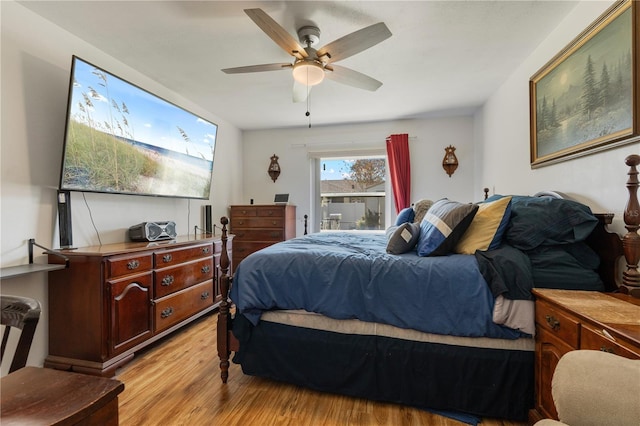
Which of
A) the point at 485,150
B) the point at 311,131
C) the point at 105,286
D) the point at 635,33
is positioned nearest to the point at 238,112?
the point at 311,131

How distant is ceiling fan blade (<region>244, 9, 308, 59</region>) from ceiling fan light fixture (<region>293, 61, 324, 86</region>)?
0.19 ft

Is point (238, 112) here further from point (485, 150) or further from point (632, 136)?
point (632, 136)

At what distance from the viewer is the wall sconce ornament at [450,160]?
411 centimetres

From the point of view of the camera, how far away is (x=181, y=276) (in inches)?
101

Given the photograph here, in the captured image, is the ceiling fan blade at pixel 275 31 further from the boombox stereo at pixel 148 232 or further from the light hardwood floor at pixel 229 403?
the light hardwood floor at pixel 229 403

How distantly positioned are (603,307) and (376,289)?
0.95m

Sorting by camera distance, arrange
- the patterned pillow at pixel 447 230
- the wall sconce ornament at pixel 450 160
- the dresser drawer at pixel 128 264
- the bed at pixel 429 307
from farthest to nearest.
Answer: the wall sconce ornament at pixel 450 160
the dresser drawer at pixel 128 264
the patterned pillow at pixel 447 230
the bed at pixel 429 307

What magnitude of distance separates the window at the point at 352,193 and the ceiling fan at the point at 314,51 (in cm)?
235

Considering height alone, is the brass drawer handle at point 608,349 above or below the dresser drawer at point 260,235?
below

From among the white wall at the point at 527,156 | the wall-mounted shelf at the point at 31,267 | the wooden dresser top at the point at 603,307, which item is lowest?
the wooden dresser top at the point at 603,307

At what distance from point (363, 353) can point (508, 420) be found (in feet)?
2.68

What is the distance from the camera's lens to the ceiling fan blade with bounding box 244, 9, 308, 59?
162 cm

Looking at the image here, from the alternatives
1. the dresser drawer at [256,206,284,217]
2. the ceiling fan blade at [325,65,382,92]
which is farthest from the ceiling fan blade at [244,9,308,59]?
the dresser drawer at [256,206,284,217]

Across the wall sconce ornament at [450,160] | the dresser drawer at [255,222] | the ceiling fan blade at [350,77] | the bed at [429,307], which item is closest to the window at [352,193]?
the wall sconce ornament at [450,160]
